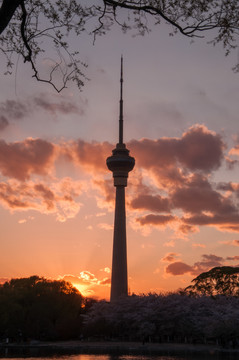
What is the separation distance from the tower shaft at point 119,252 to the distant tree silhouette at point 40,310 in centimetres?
1989

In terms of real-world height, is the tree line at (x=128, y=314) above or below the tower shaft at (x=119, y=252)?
below

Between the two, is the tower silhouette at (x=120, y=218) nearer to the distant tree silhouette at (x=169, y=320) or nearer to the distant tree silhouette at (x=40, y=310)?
the distant tree silhouette at (x=40, y=310)

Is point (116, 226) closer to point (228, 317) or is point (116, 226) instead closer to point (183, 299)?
point (183, 299)

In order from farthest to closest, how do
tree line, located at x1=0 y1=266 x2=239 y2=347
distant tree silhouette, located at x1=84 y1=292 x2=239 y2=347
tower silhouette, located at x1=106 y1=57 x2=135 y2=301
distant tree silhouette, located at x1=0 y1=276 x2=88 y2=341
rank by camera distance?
1. tower silhouette, located at x1=106 y1=57 x2=135 y2=301
2. distant tree silhouette, located at x1=0 y1=276 x2=88 y2=341
3. tree line, located at x1=0 y1=266 x2=239 y2=347
4. distant tree silhouette, located at x1=84 y1=292 x2=239 y2=347

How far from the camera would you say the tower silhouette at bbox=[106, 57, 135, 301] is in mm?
147500

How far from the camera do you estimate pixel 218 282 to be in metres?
121

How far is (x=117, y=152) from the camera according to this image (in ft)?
516

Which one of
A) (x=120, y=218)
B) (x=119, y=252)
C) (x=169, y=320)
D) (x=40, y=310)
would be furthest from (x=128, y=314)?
(x=120, y=218)

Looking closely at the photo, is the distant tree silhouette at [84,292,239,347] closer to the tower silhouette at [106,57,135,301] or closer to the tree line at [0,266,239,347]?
the tree line at [0,266,239,347]

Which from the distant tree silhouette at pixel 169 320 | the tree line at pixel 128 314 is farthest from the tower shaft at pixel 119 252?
the distant tree silhouette at pixel 169 320

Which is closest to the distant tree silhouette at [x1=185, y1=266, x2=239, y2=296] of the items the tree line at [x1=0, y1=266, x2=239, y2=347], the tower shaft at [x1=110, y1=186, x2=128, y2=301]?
the tree line at [x1=0, y1=266, x2=239, y2=347]

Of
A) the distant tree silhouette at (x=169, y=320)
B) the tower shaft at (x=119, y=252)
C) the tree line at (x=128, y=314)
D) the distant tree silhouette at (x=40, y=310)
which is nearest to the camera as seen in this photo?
the distant tree silhouette at (x=169, y=320)

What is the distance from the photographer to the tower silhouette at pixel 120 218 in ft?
484

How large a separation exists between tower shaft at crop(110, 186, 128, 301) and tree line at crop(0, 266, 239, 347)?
19303 millimetres
